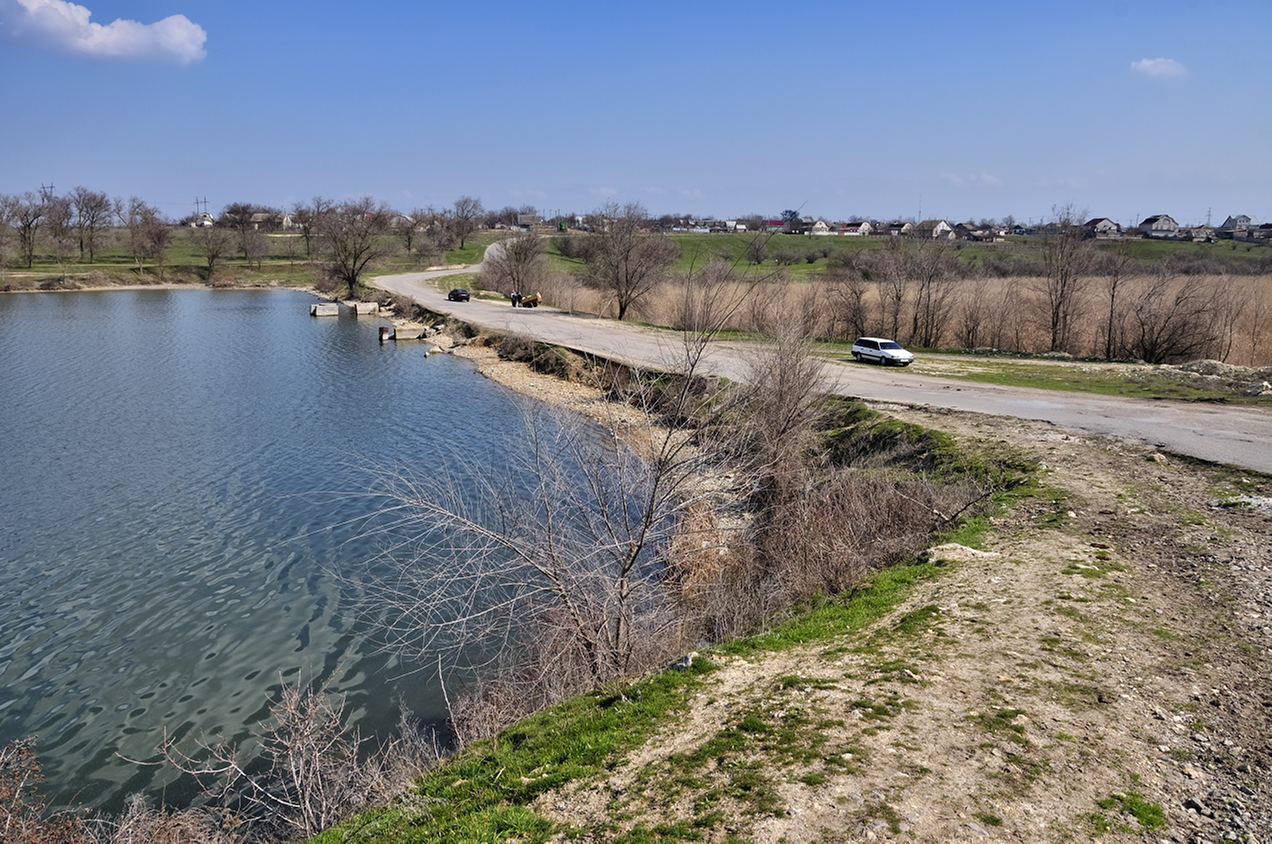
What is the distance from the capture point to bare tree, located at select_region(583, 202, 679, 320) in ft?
156

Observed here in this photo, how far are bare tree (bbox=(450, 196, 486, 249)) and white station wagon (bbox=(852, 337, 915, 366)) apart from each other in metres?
106

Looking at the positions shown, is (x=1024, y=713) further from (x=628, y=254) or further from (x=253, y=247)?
(x=253, y=247)

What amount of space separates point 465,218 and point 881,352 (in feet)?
382

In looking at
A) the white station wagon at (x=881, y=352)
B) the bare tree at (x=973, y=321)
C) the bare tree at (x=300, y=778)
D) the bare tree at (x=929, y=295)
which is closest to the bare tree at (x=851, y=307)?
the bare tree at (x=929, y=295)

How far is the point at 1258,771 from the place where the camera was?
6352 mm

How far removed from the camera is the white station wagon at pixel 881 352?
32906 millimetres

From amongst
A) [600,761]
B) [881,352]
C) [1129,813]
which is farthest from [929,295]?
[600,761]

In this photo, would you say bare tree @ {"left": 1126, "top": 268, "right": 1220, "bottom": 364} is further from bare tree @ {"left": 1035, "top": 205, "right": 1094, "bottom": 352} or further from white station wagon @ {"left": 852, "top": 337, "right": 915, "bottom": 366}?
white station wagon @ {"left": 852, "top": 337, "right": 915, "bottom": 366}

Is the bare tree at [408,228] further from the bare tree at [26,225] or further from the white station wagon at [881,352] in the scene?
the white station wagon at [881,352]

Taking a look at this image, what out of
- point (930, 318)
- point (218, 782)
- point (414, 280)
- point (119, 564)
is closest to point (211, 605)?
point (119, 564)

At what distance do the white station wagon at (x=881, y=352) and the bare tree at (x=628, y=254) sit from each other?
17.8m

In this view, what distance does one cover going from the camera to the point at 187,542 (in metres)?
17.2

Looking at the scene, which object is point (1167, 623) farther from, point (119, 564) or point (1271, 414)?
point (119, 564)

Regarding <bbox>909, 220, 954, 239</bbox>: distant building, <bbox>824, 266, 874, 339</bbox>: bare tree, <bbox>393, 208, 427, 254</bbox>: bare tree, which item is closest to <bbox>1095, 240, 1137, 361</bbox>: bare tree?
<bbox>824, 266, 874, 339</bbox>: bare tree
